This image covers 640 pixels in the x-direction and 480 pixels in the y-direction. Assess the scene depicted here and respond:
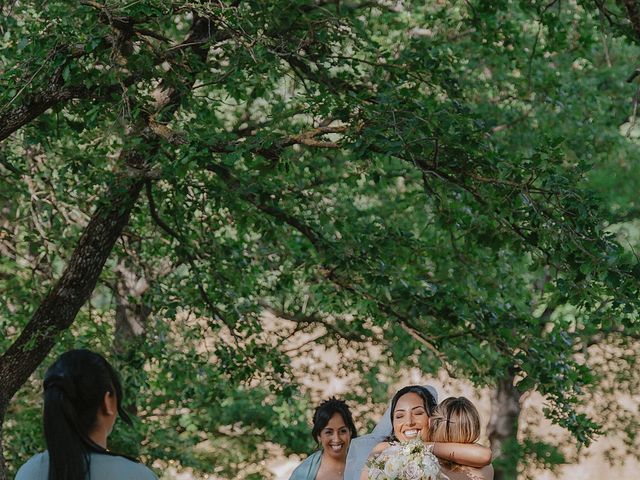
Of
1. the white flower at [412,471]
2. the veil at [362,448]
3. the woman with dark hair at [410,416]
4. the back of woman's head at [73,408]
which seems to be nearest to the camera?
the back of woman's head at [73,408]

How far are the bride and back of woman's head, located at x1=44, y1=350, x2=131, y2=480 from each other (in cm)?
266

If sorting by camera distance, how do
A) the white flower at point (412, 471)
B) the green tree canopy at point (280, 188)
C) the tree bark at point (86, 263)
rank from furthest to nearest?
1. the tree bark at point (86, 263)
2. the green tree canopy at point (280, 188)
3. the white flower at point (412, 471)

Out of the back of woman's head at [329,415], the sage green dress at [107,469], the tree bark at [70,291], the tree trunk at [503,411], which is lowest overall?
the sage green dress at [107,469]

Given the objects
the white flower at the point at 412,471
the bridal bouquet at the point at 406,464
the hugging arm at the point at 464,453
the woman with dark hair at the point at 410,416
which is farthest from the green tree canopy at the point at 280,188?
the white flower at the point at 412,471

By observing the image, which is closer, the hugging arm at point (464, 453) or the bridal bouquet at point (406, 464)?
the bridal bouquet at point (406, 464)

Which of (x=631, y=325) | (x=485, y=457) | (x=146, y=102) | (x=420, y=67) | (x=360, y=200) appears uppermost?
(x=360, y=200)

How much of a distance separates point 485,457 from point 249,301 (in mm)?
5488

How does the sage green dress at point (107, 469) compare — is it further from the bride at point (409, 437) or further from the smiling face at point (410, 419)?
the smiling face at point (410, 419)

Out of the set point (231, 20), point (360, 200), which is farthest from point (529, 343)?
point (360, 200)

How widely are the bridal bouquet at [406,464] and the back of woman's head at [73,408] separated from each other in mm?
2418

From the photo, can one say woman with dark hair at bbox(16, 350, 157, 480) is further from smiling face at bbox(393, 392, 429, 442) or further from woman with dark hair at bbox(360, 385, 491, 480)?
smiling face at bbox(393, 392, 429, 442)

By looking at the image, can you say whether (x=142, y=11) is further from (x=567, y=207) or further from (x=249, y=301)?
(x=249, y=301)

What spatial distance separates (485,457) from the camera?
5.61m

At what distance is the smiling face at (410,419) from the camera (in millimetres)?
6016
